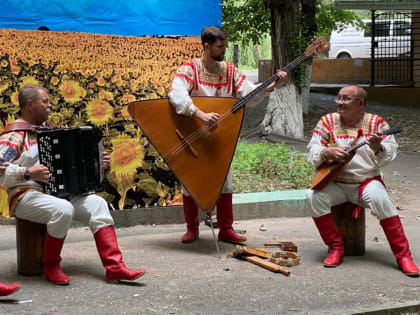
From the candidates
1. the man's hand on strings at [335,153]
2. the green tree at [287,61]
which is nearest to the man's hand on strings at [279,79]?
the man's hand on strings at [335,153]

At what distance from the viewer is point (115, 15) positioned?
6.41 m

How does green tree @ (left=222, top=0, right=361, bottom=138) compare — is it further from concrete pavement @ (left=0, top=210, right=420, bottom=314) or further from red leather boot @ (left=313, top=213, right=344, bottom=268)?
red leather boot @ (left=313, top=213, right=344, bottom=268)

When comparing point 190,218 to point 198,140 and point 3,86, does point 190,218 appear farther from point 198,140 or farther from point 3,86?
point 3,86

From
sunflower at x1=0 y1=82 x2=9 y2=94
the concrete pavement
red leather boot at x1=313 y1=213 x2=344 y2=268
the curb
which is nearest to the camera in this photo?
the concrete pavement

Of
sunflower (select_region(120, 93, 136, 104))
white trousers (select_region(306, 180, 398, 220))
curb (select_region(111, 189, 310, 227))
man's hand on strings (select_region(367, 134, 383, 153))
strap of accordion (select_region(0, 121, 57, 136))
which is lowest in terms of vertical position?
curb (select_region(111, 189, 310, 227))

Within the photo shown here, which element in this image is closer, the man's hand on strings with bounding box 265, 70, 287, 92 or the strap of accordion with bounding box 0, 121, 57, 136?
the strap of accordion with bounding box 0, 121, 57, 136

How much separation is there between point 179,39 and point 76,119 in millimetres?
1305

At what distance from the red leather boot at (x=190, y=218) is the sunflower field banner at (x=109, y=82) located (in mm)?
1027

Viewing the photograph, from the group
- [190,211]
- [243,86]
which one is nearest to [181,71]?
[243,86]

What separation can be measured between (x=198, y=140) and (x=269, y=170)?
297cm

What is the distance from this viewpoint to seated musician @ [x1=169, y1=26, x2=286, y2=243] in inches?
207

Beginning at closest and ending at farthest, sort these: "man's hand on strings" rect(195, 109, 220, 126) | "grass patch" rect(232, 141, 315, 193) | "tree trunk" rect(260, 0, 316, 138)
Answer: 1. "man's hand on strings" rect(195, 109, 220, 126)
2. "grass patch" rect(232, 141, 315, 193)
3. "tree trunk" rect(260, 0, 316, 138)

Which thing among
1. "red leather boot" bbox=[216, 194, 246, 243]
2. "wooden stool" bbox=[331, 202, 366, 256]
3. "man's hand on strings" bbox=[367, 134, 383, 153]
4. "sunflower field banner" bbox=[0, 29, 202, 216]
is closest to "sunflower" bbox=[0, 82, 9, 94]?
"sunflower field banner" bbox=[0, 29, 202, 216]

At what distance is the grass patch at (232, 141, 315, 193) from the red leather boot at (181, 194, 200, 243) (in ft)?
5.57
